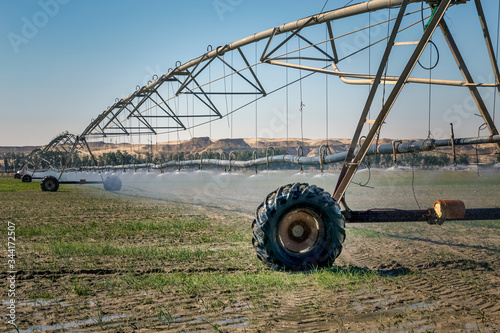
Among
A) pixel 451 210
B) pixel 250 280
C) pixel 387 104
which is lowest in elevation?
pixel 250 280

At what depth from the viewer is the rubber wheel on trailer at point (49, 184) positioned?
33438 millimetres

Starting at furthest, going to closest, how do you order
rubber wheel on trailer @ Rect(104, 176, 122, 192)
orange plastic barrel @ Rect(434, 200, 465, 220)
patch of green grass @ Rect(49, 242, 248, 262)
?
rubber wheel on trailer @ Rect(104, 176, 122, 192), patch of green grass @ Rect(49, 242, 248, 262), orange plastic barrel @ Rect(434, 200, 465, 220)

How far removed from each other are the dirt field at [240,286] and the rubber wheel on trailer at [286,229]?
0.22m

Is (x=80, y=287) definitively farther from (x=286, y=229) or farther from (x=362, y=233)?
(x=362, y=233)

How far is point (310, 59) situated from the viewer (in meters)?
11.5

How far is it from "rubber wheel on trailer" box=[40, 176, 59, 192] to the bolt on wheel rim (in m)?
30.6

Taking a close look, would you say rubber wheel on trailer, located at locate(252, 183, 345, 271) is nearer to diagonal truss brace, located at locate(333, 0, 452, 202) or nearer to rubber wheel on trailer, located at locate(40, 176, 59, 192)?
diagonal truss brace, located at locate(333, 0, 452, 202)

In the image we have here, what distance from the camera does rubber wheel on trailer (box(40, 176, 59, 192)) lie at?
3344cm

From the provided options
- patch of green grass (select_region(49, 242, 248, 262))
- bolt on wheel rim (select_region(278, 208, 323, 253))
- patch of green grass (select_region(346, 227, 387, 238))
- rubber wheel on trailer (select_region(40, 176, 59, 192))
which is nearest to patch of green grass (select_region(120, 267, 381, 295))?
bolt on wheel rim (select_region(278, 208, 323, 253))

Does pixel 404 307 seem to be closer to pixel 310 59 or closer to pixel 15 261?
pixel 15 261

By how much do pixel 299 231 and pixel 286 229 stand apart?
0.66 feet

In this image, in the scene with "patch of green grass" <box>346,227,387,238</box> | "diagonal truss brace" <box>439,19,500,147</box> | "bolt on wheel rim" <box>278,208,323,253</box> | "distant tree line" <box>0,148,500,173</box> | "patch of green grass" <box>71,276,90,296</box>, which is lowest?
"patch of green grass" <box>346,227,387,238</box>

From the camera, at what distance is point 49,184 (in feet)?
111

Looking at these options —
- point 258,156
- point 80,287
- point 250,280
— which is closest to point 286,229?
point 250,280
